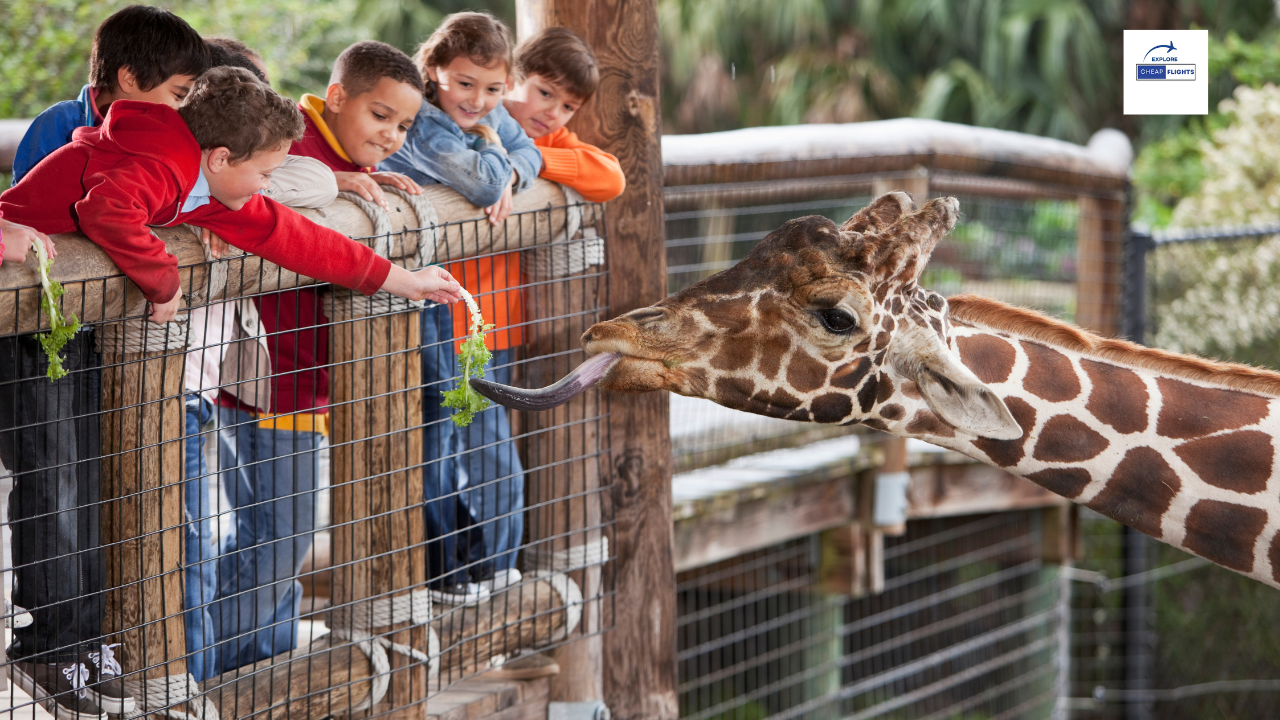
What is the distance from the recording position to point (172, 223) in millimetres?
2109

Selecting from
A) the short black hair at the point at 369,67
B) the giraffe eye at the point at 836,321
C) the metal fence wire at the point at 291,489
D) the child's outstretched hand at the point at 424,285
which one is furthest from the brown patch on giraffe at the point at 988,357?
the short black hair at the point at 369,67

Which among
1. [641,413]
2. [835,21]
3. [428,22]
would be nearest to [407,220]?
[641,413]

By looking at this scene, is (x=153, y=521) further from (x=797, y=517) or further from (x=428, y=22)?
(x=428, y=22)

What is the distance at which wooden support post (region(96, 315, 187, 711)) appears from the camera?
213cm

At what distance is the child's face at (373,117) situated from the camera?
2506 mm

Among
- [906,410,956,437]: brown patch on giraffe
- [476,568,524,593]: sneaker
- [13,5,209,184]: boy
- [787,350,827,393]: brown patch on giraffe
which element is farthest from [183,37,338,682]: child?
[906,410,956,437]: brown patch on giraffe

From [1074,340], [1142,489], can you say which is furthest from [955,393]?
[1142,489]

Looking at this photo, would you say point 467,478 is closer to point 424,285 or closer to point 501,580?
point 501,580

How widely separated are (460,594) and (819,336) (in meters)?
1.06

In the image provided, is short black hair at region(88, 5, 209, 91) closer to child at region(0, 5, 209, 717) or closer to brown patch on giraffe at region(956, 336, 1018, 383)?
child at region(0, 5, 209, 717)

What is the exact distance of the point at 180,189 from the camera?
2.04 m

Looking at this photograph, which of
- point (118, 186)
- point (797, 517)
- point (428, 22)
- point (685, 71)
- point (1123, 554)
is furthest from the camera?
point (685, 71)

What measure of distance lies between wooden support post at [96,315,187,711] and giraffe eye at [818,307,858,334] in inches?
50.6

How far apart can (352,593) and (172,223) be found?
92cm
